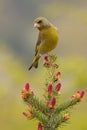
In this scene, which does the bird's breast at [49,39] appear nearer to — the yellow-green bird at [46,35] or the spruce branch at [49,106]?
the yellow-green bird at [46,35]

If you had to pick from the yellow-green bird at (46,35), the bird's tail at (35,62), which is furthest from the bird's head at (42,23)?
the bird's tail at (35,62)

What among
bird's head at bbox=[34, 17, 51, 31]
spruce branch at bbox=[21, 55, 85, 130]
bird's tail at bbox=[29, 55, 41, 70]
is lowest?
spruce branch at bbox=[21, 55, 85, 130]

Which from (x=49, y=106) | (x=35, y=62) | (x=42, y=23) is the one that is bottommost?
(x=49, y=106)

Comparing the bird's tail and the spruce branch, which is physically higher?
the bird's tail

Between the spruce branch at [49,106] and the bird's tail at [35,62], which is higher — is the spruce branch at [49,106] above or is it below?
below

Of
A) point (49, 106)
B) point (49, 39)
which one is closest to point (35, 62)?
point (49, 39)

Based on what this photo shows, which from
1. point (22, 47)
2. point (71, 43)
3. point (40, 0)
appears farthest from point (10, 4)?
point (71, 43)

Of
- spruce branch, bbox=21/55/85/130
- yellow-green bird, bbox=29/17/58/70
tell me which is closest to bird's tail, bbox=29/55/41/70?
yellow-green bird, bbox=29/17/58/70

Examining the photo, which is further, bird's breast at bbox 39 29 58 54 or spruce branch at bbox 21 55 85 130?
bird's breast at bbox 39 29 58 54

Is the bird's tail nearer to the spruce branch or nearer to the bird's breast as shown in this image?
the bird's breast

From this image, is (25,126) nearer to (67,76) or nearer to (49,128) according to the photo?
(67,76)

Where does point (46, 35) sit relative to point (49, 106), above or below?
above

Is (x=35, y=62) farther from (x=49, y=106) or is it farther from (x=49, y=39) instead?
(x=49, y=106)

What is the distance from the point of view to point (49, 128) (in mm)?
2756
